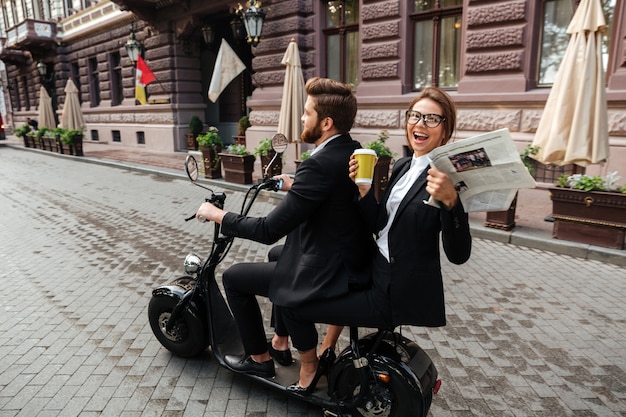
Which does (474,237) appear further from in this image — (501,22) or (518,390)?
(501,22)

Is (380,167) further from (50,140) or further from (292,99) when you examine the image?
(50,140)

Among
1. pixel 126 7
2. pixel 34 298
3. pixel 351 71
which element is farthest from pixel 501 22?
pixel 126 7

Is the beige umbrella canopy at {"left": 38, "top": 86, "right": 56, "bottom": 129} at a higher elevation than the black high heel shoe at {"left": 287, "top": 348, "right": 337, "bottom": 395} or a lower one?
higher

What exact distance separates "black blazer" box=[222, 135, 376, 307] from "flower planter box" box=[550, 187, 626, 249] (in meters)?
4.69

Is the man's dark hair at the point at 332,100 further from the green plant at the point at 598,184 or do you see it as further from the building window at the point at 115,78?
the building window at the point at 115,78

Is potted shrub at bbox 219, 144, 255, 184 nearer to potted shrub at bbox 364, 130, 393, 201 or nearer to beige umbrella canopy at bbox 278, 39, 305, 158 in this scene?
beige umbrella canopy at bbox 278, 39, 305, 158

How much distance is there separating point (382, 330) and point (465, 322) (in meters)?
1.98

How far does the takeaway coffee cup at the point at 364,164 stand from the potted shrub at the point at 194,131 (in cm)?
1708

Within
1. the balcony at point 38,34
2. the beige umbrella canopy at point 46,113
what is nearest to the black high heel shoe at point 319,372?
the beige umbrella canopy at point 46,113

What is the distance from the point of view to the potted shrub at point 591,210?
18.8ft

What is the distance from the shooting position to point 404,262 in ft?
7.13

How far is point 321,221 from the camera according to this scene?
2.38 m

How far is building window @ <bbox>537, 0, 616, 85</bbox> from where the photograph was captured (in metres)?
9.17

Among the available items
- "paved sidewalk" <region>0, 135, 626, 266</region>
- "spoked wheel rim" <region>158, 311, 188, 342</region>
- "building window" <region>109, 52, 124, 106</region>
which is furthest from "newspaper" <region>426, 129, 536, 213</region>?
"building window" <region>109, 52, 124, 106</region>
